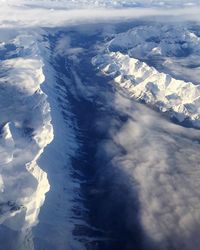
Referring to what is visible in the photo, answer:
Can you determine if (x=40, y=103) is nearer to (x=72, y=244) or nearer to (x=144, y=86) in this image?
(x=144, y=86)

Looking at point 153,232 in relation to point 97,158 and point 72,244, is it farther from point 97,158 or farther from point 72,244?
point 97,158

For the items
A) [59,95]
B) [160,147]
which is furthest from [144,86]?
[160,147]

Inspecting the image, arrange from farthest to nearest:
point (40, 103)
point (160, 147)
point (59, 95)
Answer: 1. point (59, 95)
2. point (40, 103)
3. point (160, 147)

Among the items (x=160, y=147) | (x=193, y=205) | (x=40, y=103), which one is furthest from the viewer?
(x=40, y=103)

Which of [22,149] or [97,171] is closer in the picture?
[97,171]

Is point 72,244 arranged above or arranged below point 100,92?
above

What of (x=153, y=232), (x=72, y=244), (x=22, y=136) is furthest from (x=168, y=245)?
(x=22, y=136)

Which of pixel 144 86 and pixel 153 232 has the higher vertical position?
pixel 153 232

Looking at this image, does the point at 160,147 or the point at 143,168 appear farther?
the point at 160,147

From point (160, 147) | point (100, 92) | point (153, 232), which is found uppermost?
point (153, 232)
